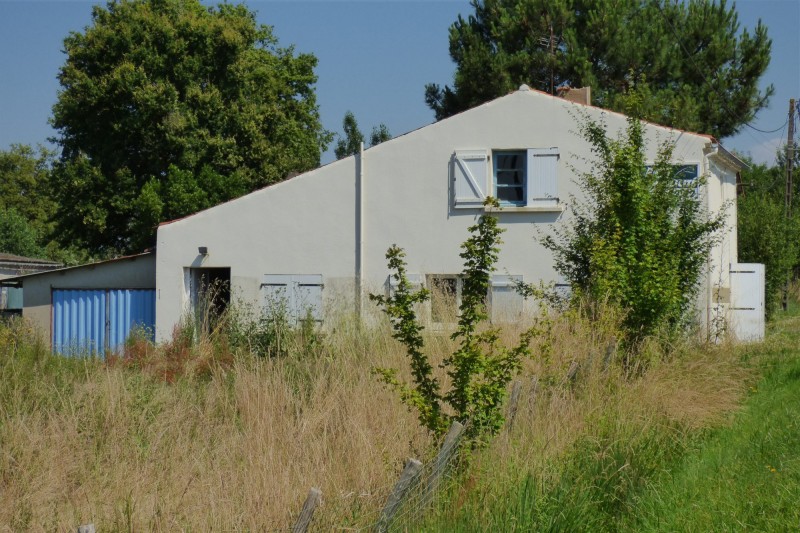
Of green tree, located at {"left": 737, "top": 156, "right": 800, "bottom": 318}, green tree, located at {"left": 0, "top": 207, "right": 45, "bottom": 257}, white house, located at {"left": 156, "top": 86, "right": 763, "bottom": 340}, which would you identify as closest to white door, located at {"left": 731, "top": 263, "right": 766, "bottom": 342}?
white house, located at {"left": 156, "top": 86, "right": 763, "bottom": 340}

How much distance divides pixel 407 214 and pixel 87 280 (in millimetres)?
8292

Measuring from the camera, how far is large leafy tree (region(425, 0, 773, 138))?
35.2 m

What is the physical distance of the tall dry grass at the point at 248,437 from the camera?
5754mm

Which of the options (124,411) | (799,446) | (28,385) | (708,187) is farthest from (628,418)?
(708,187)

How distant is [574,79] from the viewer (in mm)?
35312

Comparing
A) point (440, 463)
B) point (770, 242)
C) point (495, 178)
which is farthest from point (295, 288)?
point (440, 463)

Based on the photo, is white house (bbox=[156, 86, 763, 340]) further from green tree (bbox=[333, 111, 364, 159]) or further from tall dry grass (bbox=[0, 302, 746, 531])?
green tree (bbox=[333, 111, 364, 159])

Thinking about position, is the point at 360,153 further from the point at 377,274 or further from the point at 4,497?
the point at 4,497

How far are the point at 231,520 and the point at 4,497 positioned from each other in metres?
1.83

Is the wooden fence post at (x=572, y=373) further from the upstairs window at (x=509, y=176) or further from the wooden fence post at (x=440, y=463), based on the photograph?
the upstairs window at (x=509, y=176)

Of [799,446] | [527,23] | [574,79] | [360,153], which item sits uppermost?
[527,23]

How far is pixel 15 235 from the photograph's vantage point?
62.0m

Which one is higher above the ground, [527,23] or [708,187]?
[527,23]

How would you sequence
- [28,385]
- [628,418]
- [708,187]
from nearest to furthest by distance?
1. [628,418]
2. [28,385]
3. [708,187]
